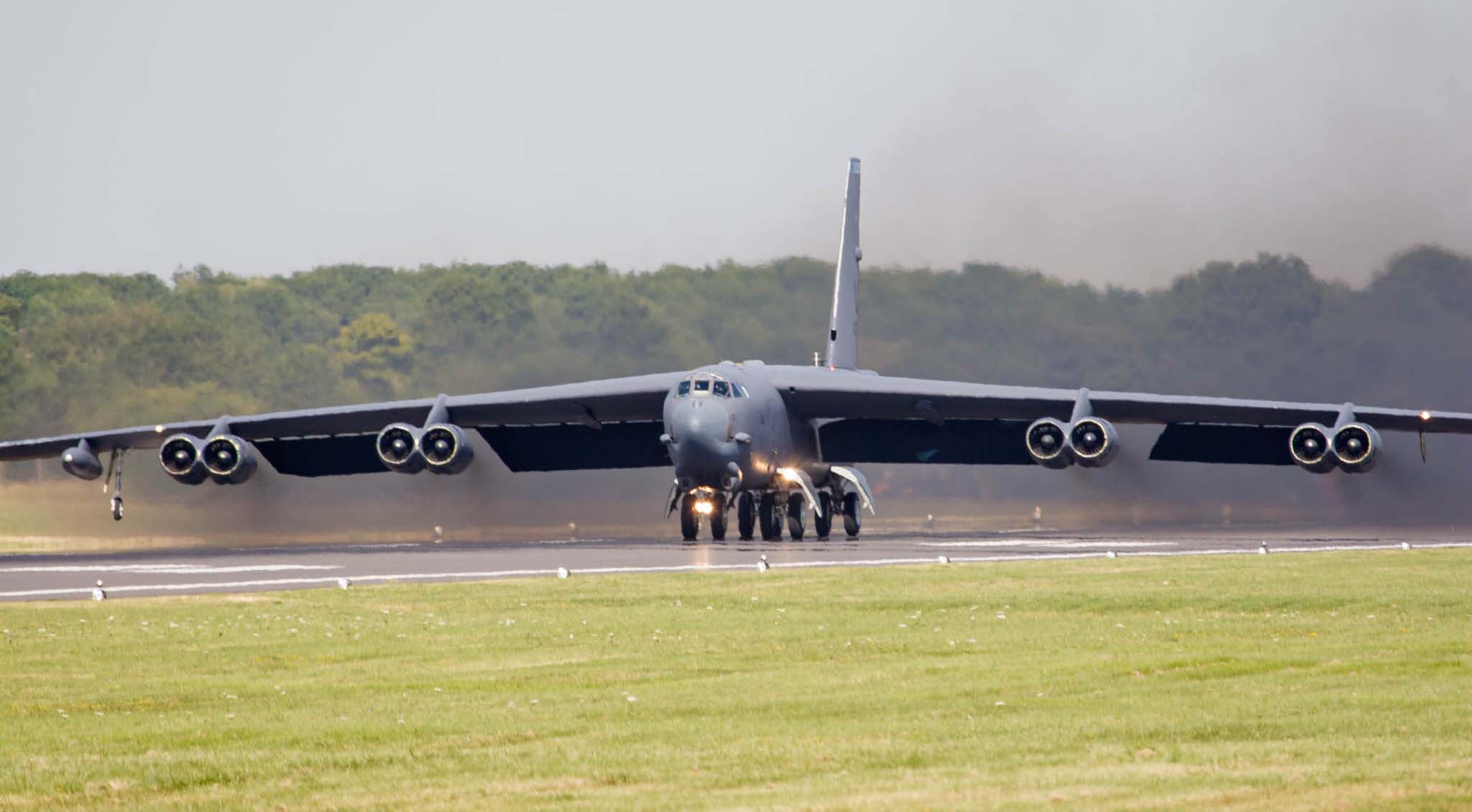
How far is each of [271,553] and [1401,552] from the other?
19352mm

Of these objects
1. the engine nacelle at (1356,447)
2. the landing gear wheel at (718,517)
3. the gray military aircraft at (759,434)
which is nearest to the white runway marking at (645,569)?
the engine nacelle at (1356,447)

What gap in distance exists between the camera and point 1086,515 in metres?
47.8

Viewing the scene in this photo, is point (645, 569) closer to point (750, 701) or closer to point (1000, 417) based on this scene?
point (750, 701)

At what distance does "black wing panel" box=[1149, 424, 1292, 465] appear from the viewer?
42.6m

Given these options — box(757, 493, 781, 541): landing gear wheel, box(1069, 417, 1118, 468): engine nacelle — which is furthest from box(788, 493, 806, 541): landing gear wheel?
box(1069, 417, 1118, 468): engine nacelle

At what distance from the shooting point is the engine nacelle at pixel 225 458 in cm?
3778

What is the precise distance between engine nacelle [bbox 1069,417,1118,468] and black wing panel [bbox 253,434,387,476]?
15.8 metres

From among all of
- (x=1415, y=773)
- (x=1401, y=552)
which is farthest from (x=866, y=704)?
(x=1401, y=552)

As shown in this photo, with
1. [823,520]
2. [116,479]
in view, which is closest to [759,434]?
[823,520]

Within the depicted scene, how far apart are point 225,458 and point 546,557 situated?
986 centimetres

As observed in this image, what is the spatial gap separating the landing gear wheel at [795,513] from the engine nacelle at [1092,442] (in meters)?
6.54

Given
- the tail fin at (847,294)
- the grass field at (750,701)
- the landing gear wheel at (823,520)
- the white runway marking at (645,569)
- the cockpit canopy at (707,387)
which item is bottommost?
the grass field at (750,701)

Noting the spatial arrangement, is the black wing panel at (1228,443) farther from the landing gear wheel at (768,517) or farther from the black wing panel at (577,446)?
the black wing panel at (577,446)

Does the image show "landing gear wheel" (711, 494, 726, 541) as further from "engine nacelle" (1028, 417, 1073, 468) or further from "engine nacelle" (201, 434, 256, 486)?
"engine nacelle" (201, 434, 256, 486)
